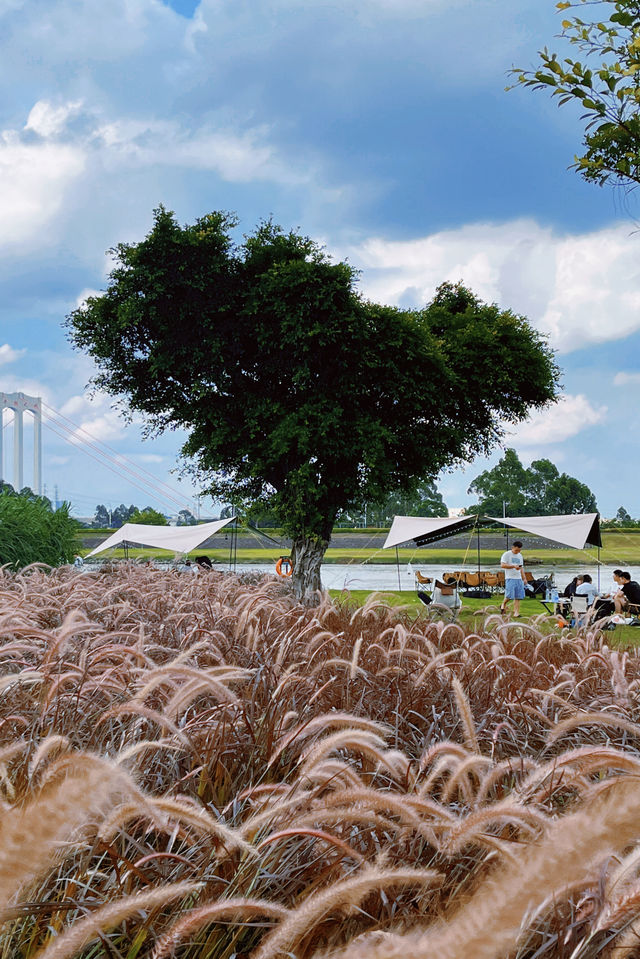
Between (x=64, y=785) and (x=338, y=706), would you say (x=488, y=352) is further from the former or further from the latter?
(x=64, y=785)

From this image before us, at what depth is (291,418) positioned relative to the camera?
15.3 metres

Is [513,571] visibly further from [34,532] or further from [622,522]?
[622,522]

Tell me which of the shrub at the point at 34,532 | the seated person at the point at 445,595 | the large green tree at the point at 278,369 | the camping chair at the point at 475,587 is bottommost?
the camping chair at the point at 475,587

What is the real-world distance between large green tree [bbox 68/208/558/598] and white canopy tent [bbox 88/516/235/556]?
4142mm

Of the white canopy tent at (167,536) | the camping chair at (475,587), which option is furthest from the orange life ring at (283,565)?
the camping chair at (475,587)

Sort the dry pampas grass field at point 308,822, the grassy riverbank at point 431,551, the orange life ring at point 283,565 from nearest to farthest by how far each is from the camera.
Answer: the dry pampas grass field at point 308,822 → the orange life ring at point 283,565 → the grassy riverbank at point 431,551

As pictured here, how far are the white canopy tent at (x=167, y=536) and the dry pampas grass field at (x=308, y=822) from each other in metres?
18.2

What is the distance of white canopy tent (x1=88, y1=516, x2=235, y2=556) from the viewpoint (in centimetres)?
2212

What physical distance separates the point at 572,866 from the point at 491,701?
9.61 ft

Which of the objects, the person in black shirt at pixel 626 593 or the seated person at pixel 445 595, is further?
the seated person at pixel 445 595

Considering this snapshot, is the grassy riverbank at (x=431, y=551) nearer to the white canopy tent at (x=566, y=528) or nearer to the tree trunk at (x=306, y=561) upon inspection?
the white canopy tent at (x=566, y=528)

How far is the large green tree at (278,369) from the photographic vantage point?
15641 mm

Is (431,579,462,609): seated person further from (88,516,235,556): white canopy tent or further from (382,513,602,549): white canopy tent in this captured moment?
(88,516,235,556): white canopy tent

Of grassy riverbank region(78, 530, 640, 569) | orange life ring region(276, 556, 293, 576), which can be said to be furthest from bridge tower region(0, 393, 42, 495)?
orange life ring region(276, 556, 293, 576)
